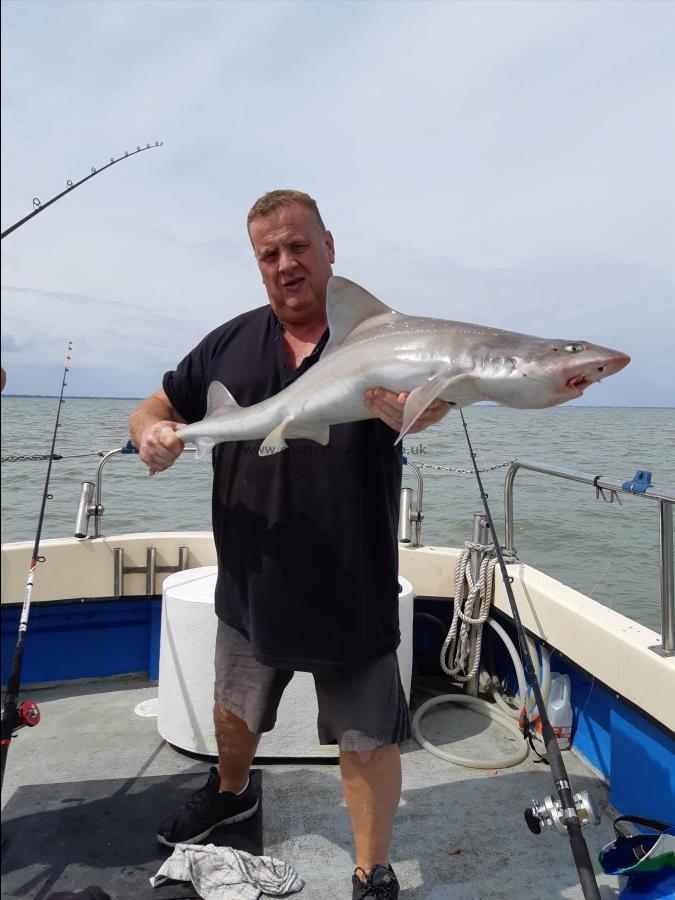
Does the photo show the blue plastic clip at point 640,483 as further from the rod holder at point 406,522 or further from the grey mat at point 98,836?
the grey mat at point 98,836

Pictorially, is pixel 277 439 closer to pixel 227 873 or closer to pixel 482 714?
pixel 227 873

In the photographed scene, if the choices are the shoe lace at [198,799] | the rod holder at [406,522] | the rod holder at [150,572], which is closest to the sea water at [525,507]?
the rod holder at [406,522]

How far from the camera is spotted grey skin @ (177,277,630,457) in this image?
5.38 feet

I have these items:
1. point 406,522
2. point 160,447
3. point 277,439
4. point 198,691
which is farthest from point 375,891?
point 406,522

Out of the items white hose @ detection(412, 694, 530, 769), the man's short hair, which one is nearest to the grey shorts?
white hose @ detection(412, 694, 530, 769)

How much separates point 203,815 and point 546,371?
2.07 m

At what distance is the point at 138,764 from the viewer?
10.4 feet

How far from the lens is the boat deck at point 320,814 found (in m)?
2.38

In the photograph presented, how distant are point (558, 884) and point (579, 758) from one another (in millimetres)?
918

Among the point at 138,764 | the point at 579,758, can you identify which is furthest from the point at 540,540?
the point at 138,764

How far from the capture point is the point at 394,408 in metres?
1.87

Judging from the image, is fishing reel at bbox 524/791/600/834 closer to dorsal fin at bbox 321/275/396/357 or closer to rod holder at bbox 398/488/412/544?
dorsal fin at bbox 321/275/396/357

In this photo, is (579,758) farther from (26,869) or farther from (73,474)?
(73,474)

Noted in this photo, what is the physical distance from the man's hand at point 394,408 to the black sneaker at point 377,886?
144 cm
